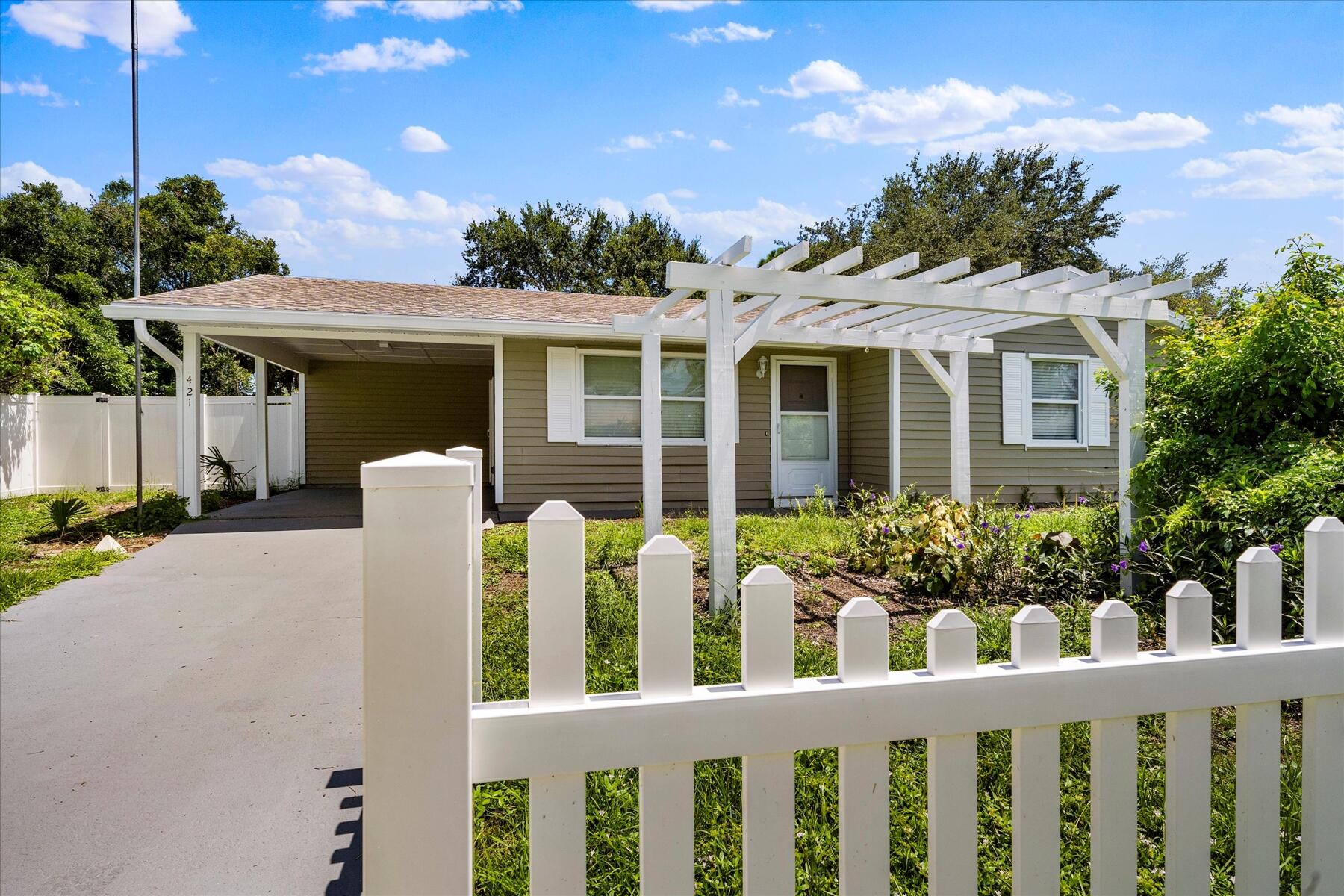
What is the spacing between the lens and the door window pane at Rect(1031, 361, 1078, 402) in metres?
10.5

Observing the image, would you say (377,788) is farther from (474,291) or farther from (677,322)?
(474,291)

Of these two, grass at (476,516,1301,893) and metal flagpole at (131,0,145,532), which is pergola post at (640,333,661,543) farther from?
metal flagpole at (131,0,145,532)

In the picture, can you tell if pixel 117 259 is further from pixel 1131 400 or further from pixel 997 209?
pixel 997 209

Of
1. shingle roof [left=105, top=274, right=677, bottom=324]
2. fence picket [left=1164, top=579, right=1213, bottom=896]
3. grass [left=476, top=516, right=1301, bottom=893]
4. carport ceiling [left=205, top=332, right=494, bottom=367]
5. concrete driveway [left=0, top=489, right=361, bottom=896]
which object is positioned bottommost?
concrete driveway [left=0, top=489, right=361, bottom=896]

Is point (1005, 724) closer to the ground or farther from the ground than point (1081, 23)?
closer to the ground

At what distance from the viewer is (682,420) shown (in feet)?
32.0

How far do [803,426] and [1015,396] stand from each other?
10.2 feet

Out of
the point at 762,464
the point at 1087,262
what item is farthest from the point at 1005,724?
the point at 1087,262

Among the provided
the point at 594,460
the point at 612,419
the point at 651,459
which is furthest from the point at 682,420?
the point at 651,459

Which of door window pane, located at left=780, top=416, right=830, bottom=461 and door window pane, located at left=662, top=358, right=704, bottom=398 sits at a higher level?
door window pane, located at left=662, top=358, right=704, bottom=398

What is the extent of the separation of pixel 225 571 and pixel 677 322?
436 cm

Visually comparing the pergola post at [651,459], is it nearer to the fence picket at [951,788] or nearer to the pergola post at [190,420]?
the fence picket at [951,788]

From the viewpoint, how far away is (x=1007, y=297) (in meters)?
4.67

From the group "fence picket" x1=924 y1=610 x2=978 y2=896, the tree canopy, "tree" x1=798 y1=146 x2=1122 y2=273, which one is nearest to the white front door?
"fence picket" x1=924 y1=610 x2=978 y2=896
